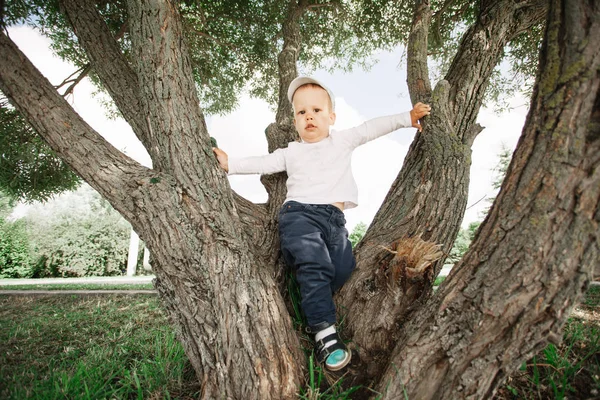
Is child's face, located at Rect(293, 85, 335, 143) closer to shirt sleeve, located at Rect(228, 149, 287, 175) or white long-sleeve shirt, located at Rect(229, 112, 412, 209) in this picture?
white long-sleeve shirt, located at Rect(229, 112, 412, 209)

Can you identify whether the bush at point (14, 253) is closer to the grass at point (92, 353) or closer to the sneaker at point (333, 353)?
the grass at point (92, 353)

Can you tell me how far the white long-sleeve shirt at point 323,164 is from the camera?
2453mm

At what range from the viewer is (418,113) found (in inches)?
99.2

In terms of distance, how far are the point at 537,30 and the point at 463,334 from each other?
515 centimetres

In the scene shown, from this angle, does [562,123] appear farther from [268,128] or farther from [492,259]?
[268,128]

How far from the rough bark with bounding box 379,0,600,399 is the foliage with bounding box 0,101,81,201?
4.70 metres

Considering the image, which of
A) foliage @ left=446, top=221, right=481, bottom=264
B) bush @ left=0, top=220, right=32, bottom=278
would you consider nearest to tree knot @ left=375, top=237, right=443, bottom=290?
foliage @ left=446, top=221, right=481, bottom=264

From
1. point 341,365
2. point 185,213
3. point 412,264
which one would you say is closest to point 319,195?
point 412,264

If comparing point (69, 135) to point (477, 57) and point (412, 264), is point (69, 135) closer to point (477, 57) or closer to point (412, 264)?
point (412, 264)

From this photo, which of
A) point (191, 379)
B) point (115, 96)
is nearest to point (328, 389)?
point (191, 379)

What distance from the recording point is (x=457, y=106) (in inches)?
102

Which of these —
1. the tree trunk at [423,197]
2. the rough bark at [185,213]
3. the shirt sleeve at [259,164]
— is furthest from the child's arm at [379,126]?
the rough bark at [185,213]

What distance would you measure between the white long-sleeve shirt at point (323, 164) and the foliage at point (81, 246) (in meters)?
18.7

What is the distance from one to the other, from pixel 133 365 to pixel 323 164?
2175 millimetres
